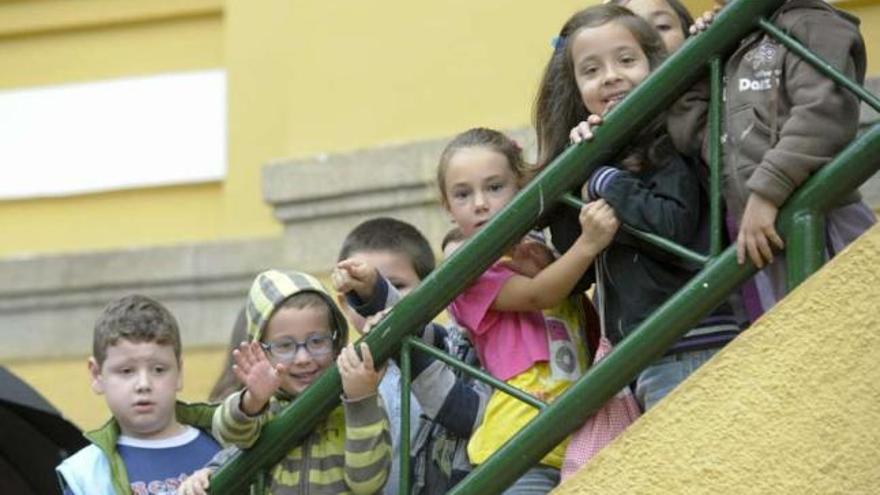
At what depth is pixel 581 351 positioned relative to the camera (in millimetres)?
4605

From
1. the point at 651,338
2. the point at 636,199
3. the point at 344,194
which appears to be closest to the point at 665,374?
the point at 651,338

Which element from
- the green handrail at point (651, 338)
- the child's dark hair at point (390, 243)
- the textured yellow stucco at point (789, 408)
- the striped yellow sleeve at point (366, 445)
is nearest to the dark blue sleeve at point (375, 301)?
the striped yellow sleeve at point (366, 445)

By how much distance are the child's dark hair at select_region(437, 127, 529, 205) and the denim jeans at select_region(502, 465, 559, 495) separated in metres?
0.69

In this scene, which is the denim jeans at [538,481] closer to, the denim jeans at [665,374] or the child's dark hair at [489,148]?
the denim jeans at [665,374]

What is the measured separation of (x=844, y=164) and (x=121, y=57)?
408 cm

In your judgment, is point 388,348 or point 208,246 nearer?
point 388,348

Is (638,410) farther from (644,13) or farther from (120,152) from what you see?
(120,152)

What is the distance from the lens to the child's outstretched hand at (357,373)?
4.42 m

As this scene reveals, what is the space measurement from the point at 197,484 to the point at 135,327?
53cm

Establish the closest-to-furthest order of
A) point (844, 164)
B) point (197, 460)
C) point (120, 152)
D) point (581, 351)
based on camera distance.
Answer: point (844, 164)
point (581, 351)
point (197, 460)
point (120, 152)

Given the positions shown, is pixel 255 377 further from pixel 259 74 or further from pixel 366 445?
pixel 259 74

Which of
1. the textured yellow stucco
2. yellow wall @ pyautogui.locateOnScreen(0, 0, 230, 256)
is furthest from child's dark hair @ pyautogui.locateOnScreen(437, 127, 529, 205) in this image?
yellow wall @ pyautogui.locateOnScreen(0, 0, 230, 256)

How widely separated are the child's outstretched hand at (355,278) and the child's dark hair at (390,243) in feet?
→ 1.69

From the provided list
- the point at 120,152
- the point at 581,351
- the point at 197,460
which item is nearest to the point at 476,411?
the point at 581,351
